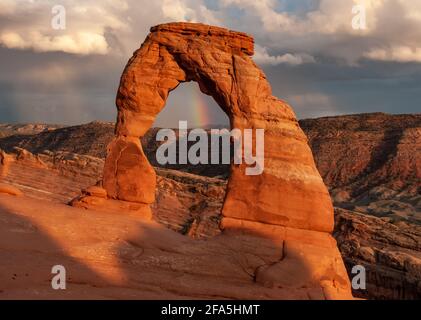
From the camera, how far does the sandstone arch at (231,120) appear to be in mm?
15375

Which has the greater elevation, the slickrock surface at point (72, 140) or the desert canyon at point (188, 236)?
the slickrock surface at point (72, 140)

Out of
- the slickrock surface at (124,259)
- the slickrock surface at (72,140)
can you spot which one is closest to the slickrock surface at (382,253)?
the slickrock surface at (124,259)

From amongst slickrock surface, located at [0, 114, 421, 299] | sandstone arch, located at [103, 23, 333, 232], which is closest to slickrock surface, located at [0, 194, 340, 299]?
sandstone arch, located at [103, 23, 333, 232]

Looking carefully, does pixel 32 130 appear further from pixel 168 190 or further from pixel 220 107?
pixel 220 107

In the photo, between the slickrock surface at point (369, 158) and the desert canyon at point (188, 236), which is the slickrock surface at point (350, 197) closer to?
the slickrock surface at point (369, 158)

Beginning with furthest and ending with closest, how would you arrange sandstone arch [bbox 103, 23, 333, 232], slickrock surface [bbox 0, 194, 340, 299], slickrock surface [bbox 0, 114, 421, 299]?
slickrock surface [bbox 0, 114, 421, 299], sandstone arch [bbox 103, 23, 333, 232], slickrock surface [bbox 0, 194, 340, 299]

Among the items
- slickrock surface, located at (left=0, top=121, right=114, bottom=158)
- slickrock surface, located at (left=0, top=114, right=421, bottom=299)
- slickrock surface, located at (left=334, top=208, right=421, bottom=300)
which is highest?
slickrock surface, located at (left=0, top=121, right=114, bottom=158)

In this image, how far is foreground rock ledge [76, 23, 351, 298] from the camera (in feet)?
48.7

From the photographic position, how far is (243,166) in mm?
15711

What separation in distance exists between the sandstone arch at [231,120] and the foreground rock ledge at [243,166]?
0.03 metres

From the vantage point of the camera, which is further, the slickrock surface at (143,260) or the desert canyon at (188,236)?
the desert canyon at (188,236)

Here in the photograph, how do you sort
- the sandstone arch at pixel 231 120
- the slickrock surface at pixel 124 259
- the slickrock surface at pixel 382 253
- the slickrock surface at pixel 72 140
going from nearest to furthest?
the slickrock surface at pixel 124 259, the sandstone arch at pixel 231 120, the slickrock surface at pixel 382 253, the slickrock surface at pixel 72 140

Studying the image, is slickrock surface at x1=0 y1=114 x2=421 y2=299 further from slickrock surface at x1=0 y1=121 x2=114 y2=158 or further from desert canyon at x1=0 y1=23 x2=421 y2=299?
slickrock surface at x1=0 y1=121 x2=114 y2=158

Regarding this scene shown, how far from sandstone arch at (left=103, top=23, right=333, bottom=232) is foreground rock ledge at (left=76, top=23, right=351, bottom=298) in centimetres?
3
